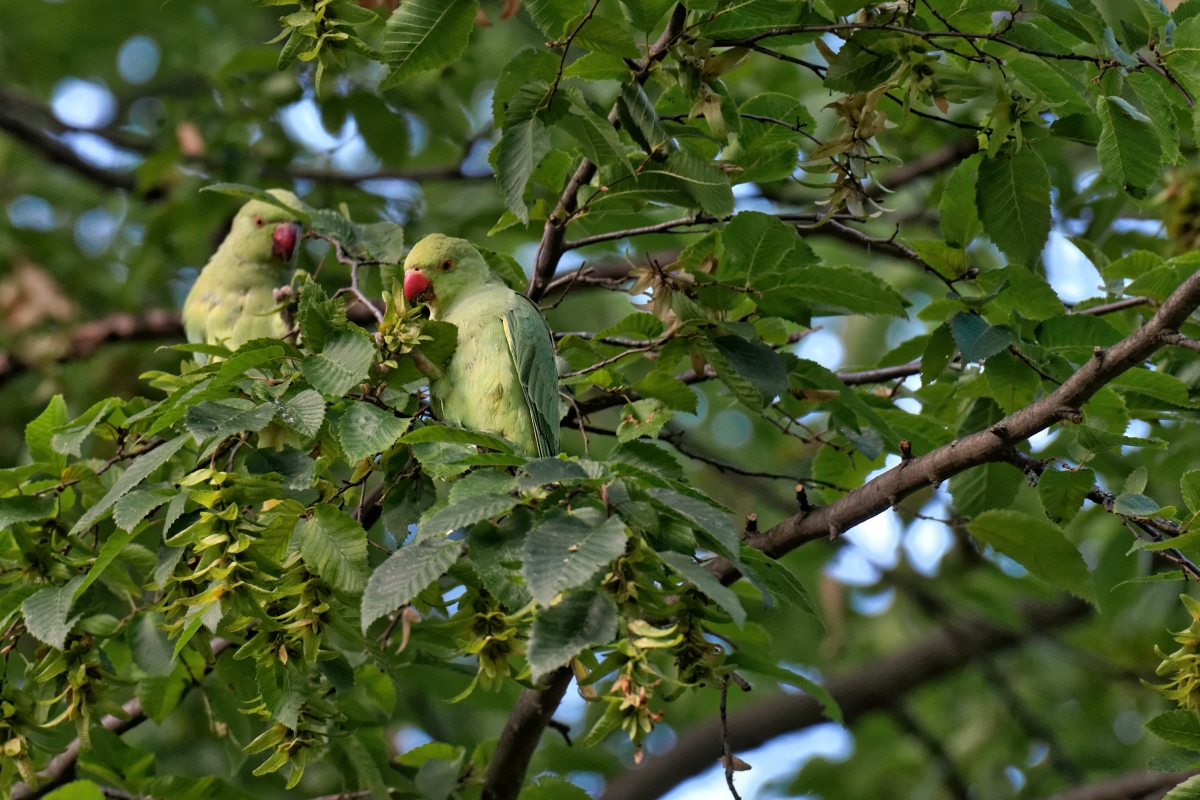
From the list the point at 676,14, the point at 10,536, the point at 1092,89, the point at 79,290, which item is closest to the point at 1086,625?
the point at 1092,89

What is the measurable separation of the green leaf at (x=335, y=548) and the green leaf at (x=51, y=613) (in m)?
0.69

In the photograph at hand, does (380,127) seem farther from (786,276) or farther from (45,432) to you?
(786,276)

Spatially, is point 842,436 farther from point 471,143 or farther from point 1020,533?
point 471,143

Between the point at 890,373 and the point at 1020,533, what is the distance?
31.3 inches

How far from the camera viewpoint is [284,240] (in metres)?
5.40

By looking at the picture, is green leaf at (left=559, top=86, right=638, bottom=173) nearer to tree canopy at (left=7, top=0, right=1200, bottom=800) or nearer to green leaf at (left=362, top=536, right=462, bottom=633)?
tree canopy at (left=7, top=0, right=1200, bottom=800)

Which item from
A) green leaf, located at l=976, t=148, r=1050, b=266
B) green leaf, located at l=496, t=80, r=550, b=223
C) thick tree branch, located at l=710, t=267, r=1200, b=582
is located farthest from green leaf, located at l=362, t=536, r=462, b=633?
green leaf, located at l=976, t=148, r=1050, b=266

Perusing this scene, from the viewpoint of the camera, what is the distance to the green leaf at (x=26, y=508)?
268 centimetres

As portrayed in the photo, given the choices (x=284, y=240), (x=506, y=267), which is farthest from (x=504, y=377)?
(x=284, y=240)

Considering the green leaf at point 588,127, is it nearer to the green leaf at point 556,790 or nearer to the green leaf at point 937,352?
the green leaf at point 937,352

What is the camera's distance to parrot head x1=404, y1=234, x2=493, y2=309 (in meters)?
3.50

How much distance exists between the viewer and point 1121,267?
3297mm

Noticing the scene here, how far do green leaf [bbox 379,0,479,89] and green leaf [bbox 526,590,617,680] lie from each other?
1319 mm

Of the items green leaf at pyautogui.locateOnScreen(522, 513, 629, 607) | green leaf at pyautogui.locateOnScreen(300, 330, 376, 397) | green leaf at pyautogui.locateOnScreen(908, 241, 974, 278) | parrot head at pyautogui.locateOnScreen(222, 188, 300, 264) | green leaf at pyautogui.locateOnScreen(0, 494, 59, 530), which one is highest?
green leaf at pyautogui.locateOnScreen(522, 513, 629, 607)
